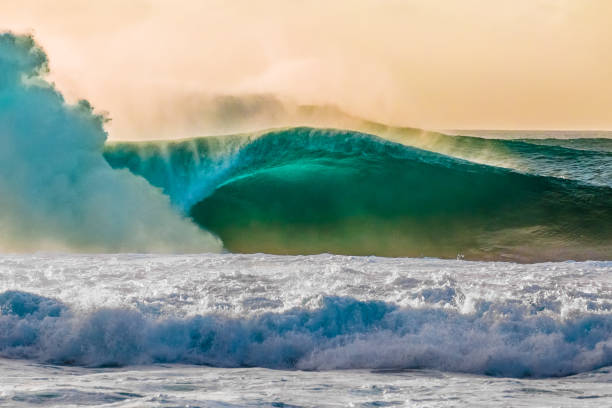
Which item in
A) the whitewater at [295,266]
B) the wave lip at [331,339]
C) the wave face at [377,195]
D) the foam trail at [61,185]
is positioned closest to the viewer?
the whitewater at [295,266]

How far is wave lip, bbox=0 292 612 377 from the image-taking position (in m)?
5.34

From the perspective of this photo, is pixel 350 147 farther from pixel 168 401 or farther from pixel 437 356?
pixel 168 401

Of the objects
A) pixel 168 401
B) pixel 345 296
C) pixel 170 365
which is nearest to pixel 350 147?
pixel 345 296

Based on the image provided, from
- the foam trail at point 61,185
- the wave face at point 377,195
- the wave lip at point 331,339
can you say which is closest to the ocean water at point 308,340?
the wave lip at point 331,339

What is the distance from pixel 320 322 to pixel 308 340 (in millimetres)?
274

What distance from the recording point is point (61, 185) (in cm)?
1327

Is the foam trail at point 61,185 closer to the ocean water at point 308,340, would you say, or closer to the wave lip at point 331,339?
the ocean water at point 308,340

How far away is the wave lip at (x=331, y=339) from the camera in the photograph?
5344mm

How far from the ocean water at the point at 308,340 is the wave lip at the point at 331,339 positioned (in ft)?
0.04

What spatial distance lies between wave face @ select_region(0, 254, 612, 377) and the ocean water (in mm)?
13

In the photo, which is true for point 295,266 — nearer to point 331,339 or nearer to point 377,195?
point 331,339

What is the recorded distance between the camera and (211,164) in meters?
15.6

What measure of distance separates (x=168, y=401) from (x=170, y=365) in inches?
58.8

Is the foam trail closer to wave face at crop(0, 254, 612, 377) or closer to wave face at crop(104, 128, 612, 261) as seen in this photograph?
wave face at crop(104, 128, 612, 261)
